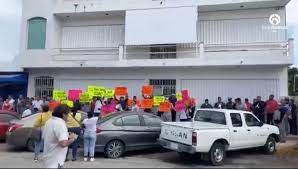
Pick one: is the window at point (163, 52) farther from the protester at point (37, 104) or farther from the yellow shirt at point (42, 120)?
the yellow shirt at point (42, 120)

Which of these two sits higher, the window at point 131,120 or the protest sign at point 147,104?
the protest sign at point 147,104

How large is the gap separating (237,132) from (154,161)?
2.74m

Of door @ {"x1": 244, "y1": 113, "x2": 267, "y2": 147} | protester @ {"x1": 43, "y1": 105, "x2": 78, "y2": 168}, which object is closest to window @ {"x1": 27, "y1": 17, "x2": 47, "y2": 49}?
door @ {"x1": 244, "y1": 113, "x2": 267, "y2": 147}

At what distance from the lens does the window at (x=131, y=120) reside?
457 inches

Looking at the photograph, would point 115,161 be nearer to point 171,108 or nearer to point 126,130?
point 126,130

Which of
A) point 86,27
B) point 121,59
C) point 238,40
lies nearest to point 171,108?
point 121,59

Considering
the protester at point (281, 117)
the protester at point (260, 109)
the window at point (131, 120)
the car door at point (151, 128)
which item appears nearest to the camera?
the window at point (131, 120)

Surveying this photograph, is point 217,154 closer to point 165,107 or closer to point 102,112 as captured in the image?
point 165,107

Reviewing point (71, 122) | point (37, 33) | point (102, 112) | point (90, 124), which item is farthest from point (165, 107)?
point (37, 33)

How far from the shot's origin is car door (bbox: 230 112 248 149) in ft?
35.9

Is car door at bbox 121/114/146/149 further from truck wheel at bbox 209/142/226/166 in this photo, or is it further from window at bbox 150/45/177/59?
window at bbox 150/45/177/59

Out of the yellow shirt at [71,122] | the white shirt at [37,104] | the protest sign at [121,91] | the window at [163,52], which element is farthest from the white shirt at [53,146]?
the window at [163,52]

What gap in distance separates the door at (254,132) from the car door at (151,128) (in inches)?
117

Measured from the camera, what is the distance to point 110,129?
36.7 feet
